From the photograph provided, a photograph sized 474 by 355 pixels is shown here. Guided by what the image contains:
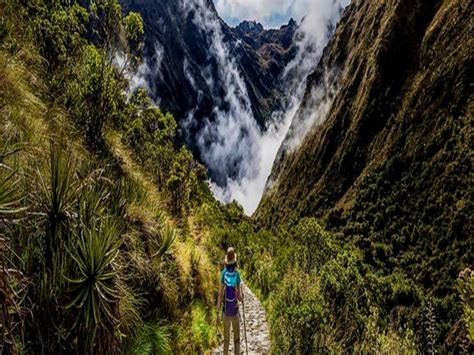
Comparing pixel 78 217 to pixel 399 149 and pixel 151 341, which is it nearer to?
pixel 151 341

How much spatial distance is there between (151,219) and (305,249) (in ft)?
28.7

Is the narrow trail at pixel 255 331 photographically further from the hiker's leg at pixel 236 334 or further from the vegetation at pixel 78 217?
the hiker's leg at pixel 236 334

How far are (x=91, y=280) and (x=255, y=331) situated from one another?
27.0 ft

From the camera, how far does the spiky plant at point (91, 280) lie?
407cm

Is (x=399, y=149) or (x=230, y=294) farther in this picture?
(x=399, y=149)

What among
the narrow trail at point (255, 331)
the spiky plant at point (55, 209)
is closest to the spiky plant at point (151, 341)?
the spiky plant at point (55, 209)

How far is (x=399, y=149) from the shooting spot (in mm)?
125375

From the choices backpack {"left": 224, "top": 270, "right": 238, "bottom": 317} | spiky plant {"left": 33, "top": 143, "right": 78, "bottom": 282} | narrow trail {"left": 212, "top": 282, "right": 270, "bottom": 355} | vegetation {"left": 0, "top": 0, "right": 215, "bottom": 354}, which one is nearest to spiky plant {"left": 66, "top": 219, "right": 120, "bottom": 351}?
vegetation {"left": 0, "top": 0, "right": 215, "bottom": 354}

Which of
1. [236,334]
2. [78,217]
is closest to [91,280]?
[78,217]

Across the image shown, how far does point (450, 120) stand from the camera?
109 meters

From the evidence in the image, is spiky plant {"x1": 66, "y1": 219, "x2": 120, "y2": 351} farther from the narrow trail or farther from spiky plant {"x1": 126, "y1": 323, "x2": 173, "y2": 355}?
Answer: the narrow trail

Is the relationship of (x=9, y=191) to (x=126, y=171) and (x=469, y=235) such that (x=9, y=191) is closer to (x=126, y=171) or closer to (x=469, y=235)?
(x=126, y=171)

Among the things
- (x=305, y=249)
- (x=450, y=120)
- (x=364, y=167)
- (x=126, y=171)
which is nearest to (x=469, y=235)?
(x=450, y=120)

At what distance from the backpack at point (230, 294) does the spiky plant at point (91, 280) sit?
3.41 m
